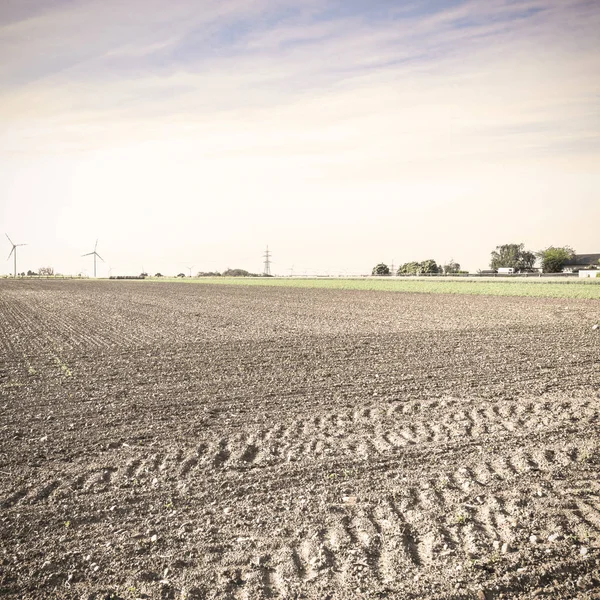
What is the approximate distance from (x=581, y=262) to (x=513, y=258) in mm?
16535

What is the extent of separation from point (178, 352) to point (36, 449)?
8.25m

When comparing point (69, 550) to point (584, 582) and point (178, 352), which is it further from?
point (178, 352)

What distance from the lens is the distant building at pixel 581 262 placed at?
13162 cm

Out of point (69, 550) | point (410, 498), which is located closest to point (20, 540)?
point (69, 550)

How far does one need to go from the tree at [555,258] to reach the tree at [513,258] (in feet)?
19.4

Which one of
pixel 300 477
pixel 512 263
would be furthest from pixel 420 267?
pixel 300 477

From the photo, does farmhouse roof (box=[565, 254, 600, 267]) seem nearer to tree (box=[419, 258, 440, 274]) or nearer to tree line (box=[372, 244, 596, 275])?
tree line (box=[372, 244, 596, 275])

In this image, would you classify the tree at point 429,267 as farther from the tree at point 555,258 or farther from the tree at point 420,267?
the tree at point 555,258

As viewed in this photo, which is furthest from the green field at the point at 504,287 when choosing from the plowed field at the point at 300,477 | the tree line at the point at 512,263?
the tree line at the point at 512,263

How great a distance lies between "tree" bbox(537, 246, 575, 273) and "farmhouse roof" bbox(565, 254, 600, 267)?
3.91 feet

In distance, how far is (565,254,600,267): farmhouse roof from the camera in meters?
136

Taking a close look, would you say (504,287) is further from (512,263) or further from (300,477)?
(512,263)

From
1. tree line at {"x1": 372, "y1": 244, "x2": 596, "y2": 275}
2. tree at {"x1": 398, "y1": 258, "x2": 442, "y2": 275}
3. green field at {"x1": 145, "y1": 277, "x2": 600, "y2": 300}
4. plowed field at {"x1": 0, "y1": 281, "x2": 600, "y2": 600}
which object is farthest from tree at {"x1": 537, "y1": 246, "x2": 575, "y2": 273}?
plowed field at {"x1": 0, "y1": 281, "x2": 600, "y2": 600}

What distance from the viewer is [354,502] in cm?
630
